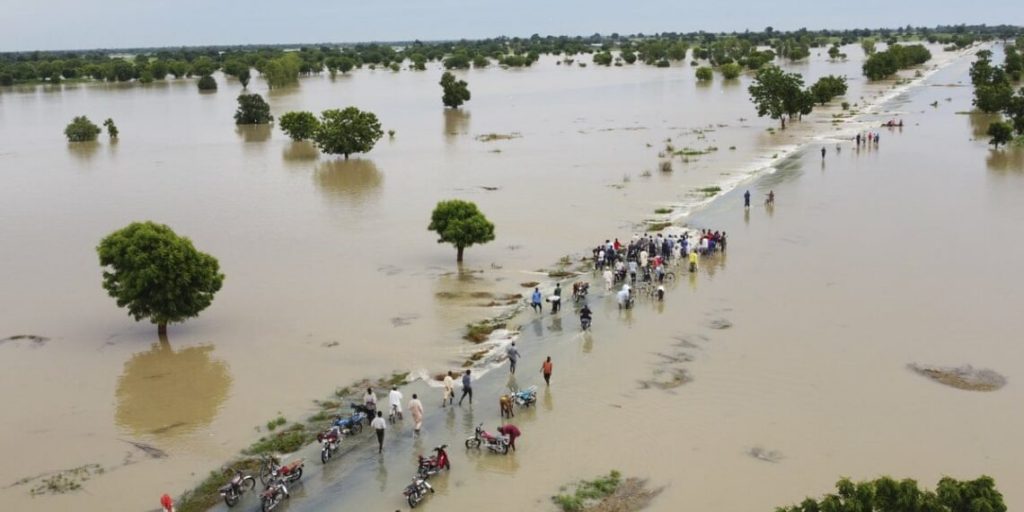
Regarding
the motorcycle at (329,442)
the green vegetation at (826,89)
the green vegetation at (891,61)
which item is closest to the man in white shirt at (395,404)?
the motorcycle at (329,442)

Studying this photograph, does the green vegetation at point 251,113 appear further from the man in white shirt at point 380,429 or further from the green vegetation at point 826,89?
the man in white shirt at point 380,429

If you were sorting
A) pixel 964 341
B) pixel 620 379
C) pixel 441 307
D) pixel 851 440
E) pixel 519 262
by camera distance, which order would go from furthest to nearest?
pixel 519 262 < pixel 441 307 < pixel 964 341 < pixel 620 379 < pixel 851 440

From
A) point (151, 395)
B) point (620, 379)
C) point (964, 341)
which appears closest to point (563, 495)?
point (620, 379)

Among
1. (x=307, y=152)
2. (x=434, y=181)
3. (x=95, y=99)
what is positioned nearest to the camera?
(x=434, y=181)

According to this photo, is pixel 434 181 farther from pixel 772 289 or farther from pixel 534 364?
pixel 534 364

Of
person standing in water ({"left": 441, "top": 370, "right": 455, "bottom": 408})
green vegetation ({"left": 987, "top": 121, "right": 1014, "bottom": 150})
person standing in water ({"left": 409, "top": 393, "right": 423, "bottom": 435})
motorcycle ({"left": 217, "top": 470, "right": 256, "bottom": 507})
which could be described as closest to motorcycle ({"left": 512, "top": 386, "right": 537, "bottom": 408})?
person standing in water ({"left": 441, "top": 370, "right": 455, "bottom": 408})

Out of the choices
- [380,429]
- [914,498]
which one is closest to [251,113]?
[380,429]
